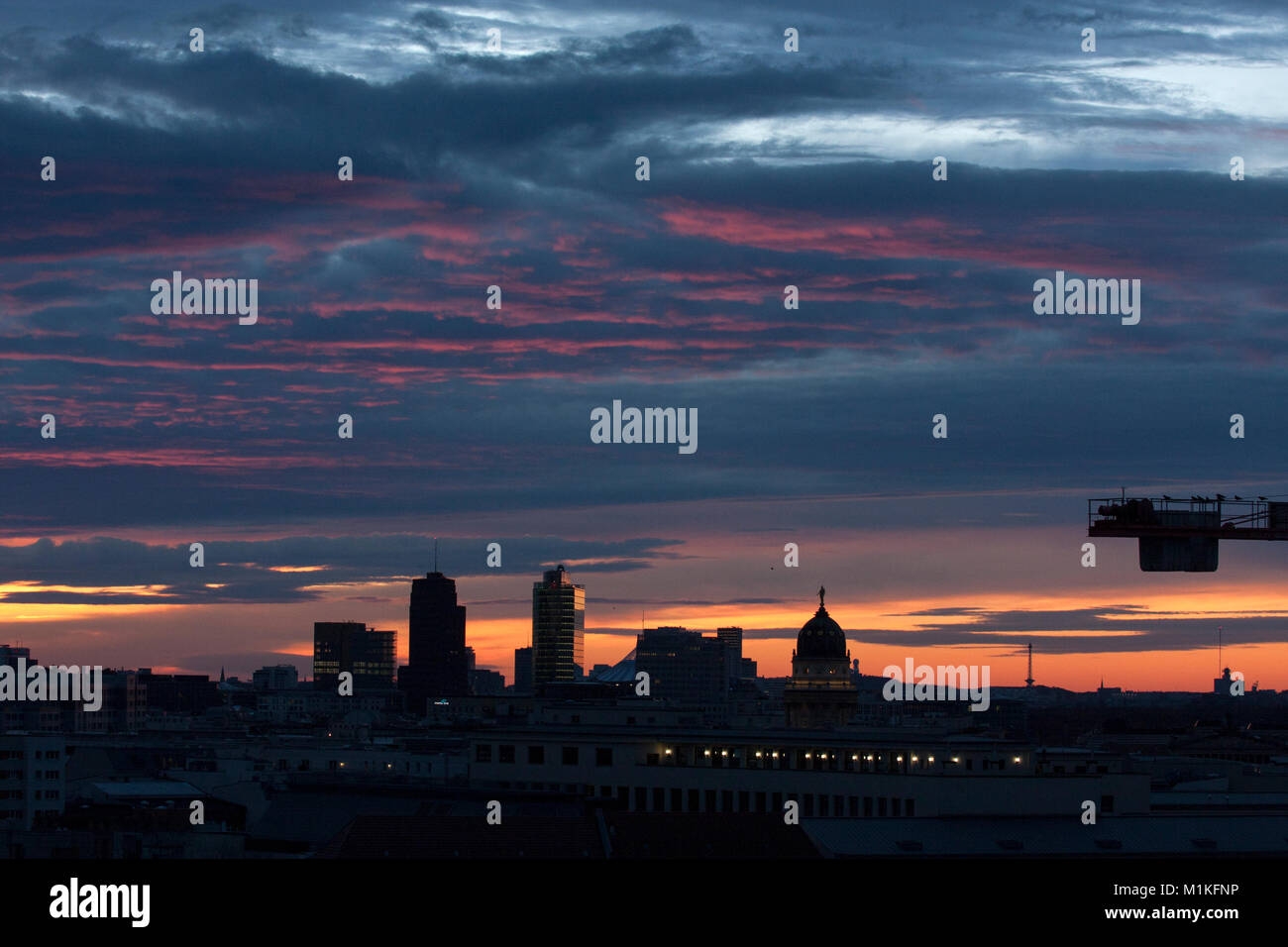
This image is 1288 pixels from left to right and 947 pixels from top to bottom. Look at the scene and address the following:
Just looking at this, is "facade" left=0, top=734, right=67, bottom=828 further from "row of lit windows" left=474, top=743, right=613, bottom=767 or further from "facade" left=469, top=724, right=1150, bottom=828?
"facade" left=469, top=724, right=1150, bottom=828

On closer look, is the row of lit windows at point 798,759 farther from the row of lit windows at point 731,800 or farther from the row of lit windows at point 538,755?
the row of lit windows at point 538,755

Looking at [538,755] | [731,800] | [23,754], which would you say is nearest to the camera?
[731,800]

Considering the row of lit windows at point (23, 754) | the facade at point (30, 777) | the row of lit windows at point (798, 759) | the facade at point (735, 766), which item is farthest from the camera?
the row of lit windows at point (23, 754)

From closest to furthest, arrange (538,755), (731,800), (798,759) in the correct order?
(731,800) → (798,759) → (538,755)

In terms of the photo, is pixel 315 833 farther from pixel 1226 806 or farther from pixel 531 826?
pixel 1226 806

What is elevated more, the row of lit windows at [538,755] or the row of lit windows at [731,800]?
the row of lit windows at [538,755]

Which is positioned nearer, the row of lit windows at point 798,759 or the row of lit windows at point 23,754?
the row of lit windows at point 798,759

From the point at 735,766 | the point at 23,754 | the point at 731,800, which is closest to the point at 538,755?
the point at 735,766

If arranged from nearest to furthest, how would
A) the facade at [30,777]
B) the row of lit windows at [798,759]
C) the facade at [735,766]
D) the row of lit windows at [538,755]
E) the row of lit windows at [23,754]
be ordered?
the facade at [735,766] → the row of lit windows at [798,759] → the row of lit windows at [538,755] → the facade at [30,777] → the row of lit windows at [23,754]

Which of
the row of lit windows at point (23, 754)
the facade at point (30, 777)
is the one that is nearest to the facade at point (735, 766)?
the row of lit windows at point (23, 754)

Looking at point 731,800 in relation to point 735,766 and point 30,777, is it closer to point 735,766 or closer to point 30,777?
point 735,766

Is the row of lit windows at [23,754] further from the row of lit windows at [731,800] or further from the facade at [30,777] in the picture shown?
the row of lit windows at [731,800]

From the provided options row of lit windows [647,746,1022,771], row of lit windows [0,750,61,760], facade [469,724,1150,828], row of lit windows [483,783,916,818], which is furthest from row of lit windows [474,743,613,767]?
row of lit windows [0,750,61,760]

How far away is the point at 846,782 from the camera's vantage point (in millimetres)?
149125
